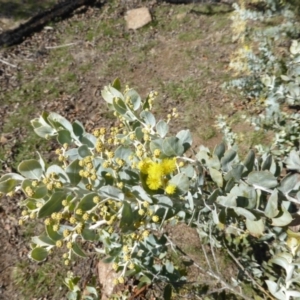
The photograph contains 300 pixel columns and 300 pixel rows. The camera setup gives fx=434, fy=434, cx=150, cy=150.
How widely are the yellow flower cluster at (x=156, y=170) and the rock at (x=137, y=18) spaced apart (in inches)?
174

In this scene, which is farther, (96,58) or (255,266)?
(96,58)

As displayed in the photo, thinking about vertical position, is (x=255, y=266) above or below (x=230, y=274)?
above

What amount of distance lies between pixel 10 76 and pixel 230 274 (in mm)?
3321

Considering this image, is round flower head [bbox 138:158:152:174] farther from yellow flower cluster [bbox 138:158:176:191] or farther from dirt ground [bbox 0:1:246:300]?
dirt ground [bbox 0:1:246:300]

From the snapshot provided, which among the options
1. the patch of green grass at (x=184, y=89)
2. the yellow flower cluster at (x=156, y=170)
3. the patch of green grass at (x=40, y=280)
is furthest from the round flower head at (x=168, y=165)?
the patch of green grass at (x=184, y=89)

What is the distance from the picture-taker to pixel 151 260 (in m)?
1.97

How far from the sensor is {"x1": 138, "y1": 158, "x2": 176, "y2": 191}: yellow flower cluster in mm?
1142

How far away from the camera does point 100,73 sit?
475 cm

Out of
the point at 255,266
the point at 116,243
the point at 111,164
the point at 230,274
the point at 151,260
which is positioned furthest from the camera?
the point at 230,274

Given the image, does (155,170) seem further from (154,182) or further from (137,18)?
(137,18)

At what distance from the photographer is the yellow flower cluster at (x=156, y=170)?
114 centimetres

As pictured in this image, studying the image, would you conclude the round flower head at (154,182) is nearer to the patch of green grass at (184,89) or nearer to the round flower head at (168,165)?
the round flower head at (168,165)

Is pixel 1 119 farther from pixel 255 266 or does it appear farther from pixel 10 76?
pixel 255 266

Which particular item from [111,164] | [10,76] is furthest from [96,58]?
[111,164]
